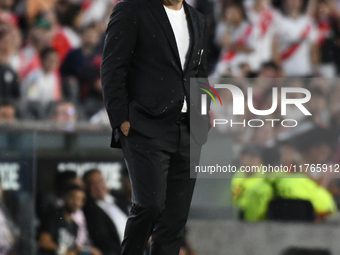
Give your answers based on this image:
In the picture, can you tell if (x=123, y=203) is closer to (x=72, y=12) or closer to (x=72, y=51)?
(x=72, y=51)

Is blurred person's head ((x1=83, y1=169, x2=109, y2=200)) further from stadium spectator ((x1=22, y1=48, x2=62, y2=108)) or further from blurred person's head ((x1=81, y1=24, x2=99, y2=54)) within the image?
blurred person's head ((x1=81, y1=24, x2=99, y2=54))

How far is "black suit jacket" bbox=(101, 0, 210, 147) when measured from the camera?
108 inches

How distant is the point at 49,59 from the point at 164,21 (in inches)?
156

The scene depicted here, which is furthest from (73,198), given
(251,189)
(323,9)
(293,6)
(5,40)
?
(323,9)

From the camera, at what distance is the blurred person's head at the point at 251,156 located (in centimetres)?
475

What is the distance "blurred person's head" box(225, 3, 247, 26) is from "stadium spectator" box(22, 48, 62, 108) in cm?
226

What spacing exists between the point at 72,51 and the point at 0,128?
231 cm

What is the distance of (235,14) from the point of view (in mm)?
7176

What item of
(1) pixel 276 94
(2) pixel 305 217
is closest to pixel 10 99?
(1) pixel 276 94

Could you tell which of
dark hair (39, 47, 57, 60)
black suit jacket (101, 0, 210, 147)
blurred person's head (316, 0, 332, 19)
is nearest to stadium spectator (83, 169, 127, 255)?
black suit jacket (101, 0, 210, 147)

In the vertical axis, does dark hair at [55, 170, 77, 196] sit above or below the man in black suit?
below

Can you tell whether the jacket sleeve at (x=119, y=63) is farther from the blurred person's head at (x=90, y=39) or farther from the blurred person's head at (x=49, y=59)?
the blurred person's head at (x=90, y=39)

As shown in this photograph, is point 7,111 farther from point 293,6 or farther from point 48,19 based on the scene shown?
point 293,6

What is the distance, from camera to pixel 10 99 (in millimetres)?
5598
